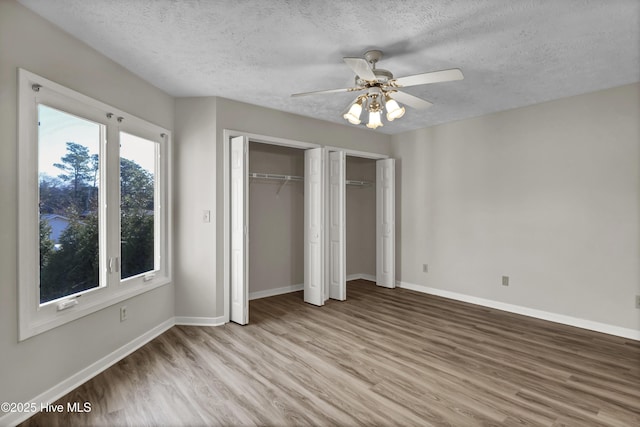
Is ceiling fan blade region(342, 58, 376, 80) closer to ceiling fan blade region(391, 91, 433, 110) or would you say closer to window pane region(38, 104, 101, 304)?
ceiling fan blade region(391, 91, 433, 110)

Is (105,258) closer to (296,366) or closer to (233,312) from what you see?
(233,312)

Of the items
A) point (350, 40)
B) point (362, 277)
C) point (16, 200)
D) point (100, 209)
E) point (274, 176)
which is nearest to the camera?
point (16, 200)

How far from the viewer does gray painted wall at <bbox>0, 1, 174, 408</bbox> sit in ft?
6.89

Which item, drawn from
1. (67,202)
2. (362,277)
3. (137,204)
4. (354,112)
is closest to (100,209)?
(67,202)

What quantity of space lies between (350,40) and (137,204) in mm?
2586

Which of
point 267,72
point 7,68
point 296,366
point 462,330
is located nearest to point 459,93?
point 267,72

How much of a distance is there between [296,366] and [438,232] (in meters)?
3.34

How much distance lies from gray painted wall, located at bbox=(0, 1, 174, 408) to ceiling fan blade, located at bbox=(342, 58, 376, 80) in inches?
82.6

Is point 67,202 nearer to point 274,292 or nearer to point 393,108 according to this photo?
point 393,108

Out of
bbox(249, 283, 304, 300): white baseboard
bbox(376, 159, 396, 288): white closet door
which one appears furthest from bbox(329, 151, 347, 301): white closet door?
bbox(376, 159, 396, 288): white closet door

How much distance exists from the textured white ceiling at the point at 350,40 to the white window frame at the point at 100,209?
505 mm

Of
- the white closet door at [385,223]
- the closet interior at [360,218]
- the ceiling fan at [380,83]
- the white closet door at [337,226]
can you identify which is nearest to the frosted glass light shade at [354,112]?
the ceiling fan at [380,83]

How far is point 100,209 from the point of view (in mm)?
2934

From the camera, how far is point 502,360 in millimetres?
3066
